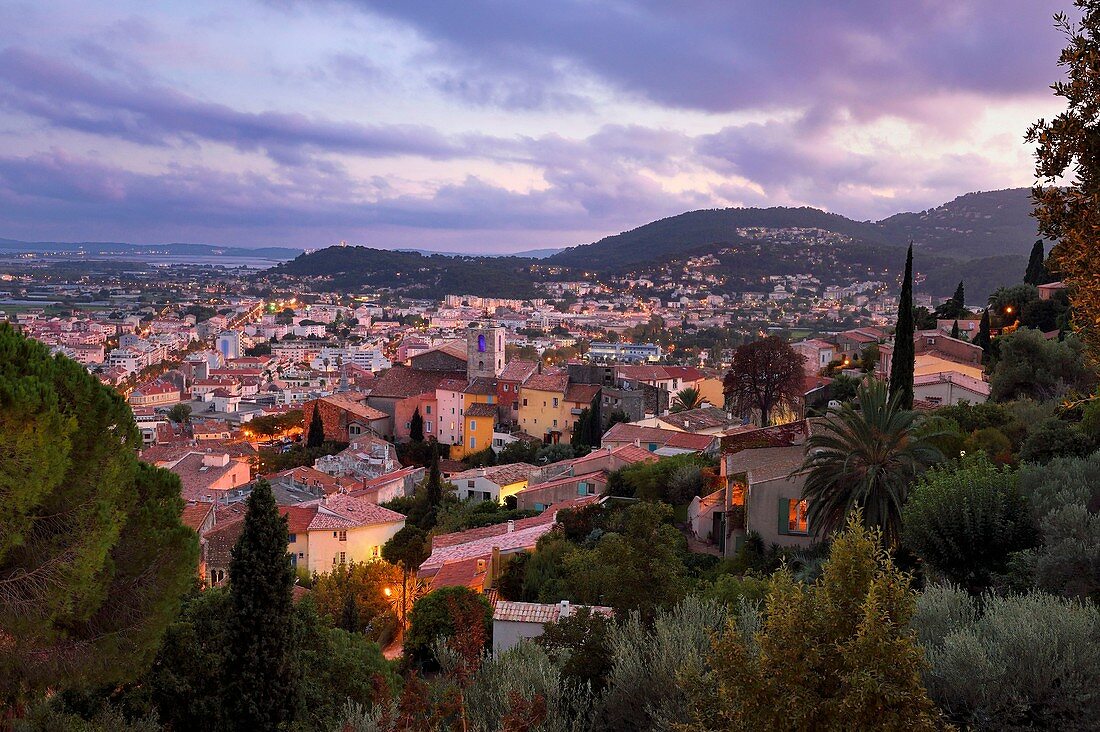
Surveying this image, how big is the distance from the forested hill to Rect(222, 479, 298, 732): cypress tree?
380 feet

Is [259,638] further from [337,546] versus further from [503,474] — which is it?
[503,474]

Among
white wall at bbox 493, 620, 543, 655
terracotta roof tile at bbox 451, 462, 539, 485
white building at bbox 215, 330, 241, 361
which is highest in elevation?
white wall at bbox 493, 620, 543, 655

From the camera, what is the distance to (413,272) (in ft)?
550

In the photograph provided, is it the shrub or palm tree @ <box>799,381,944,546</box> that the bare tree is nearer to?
the shrub

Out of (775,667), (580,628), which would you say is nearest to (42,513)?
(580,628)

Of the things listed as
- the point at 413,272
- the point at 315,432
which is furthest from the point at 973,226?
the point at 315,432

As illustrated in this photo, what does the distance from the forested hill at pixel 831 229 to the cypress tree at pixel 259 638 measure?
11589 cm

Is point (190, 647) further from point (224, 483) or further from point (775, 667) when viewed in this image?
point (224, 483)

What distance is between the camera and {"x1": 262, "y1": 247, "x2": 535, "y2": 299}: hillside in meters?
152

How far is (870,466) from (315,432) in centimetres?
3223

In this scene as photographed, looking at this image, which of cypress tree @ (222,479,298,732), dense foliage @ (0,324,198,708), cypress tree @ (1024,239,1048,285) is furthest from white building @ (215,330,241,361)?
dense foliage @ (0,324,198,708)

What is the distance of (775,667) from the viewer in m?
3.25

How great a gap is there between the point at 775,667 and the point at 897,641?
489mm

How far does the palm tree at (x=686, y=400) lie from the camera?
3478 centimetres
